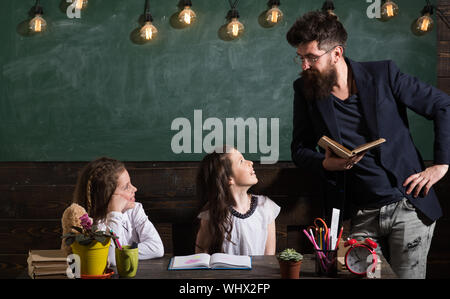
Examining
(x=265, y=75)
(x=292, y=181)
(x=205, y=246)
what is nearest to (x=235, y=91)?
(x=265, y=75)

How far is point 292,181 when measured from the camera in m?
2.98

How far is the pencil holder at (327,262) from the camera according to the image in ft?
5.85

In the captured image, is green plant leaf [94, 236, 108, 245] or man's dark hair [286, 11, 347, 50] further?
man's dark hair [286, 11, 347, 50]

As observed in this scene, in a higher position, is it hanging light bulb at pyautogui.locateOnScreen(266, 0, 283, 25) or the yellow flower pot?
hanging light bulb at pyautogui.locateOnScreen(266, 0, 283, 25)

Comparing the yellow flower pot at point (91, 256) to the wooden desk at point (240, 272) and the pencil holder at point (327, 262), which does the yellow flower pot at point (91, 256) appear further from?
the pencil holder at point (327, 262)

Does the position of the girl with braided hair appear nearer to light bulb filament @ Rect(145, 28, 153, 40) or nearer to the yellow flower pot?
the yellow flower pot

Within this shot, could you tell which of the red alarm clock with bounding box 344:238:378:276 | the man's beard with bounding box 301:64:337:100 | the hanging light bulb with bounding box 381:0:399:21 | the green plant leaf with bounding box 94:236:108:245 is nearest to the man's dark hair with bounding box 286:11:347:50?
the man's beard with bounding box 301:64:337:100

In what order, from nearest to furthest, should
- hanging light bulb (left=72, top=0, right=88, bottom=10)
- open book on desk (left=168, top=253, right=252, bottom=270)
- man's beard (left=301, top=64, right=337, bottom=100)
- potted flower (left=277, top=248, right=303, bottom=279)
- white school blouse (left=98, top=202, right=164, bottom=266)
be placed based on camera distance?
1. potted flower (left=277, top=248, right=303, bottom=279)
2. open book on desk (left=168, top=253, right=252, bottom=270)
3. white school blouse (left=98, top=202, right=164, bottom=266)
4. man's beard (left=301, top=64, right=337, bottom=100)
5. hanging light bulb (left=72, top=0, right=88, bottom=10)

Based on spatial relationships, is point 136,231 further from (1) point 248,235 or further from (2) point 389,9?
(2) point 389,9

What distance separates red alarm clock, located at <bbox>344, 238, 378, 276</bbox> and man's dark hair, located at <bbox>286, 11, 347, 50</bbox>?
981mm

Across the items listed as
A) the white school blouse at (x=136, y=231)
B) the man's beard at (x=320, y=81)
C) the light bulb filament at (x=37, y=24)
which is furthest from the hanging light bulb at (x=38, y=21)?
the man's beard at (x=320, y=81)

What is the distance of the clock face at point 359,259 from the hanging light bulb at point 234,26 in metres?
1.73

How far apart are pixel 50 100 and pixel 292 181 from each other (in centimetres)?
161

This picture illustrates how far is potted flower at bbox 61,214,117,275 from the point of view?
1.74m
